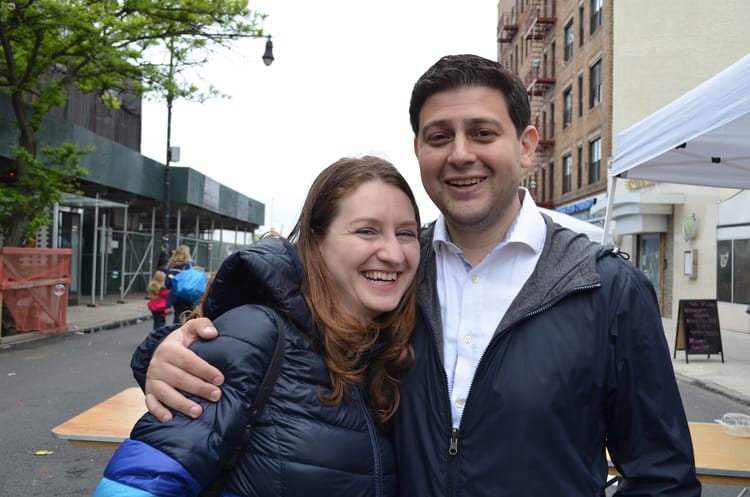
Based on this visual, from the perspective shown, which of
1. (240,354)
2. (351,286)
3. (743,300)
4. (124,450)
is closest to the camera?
(124,450)

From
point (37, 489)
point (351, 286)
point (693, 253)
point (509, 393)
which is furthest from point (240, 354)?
point (693, 253)

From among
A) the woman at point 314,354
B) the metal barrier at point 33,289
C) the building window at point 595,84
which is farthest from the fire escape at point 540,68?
the woman at point 314,354

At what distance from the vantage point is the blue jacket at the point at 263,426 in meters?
1.67

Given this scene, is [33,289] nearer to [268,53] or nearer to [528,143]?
[268,53]

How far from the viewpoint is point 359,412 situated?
202 cm

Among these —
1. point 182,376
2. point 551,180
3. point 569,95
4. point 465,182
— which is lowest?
point 182,376

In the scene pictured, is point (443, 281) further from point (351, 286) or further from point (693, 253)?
point (693, 253)

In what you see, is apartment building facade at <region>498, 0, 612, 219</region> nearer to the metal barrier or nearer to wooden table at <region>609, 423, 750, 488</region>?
the metal barrier

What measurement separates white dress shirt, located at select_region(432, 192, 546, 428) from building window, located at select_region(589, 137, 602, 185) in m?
26.1

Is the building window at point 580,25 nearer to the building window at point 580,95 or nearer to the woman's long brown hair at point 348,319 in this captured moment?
the building window at point 580,95

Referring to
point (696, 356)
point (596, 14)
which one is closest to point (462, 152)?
point (696, 356)

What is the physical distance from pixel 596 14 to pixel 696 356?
62.8 ft

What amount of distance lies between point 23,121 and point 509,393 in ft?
47.2

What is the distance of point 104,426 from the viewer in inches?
149
